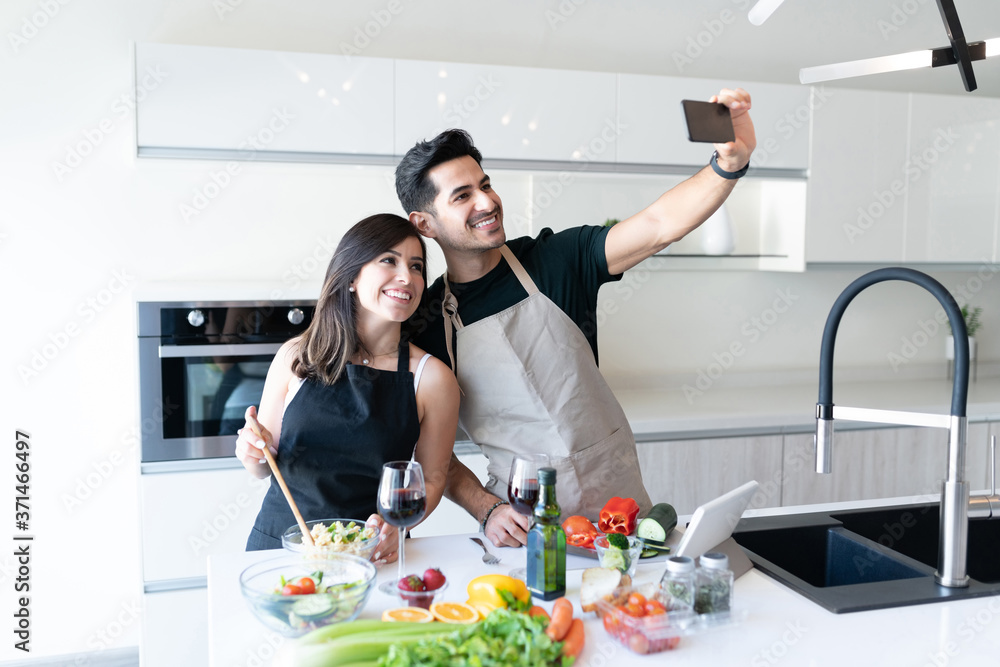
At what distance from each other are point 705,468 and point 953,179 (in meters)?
1.71

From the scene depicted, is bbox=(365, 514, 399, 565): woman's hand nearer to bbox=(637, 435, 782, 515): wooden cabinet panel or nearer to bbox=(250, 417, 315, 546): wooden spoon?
bbox=(250, 417, 315, 546): wooden spoon

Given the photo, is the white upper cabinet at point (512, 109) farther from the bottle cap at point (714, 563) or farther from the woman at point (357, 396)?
the bottle cap at point (714, 563)

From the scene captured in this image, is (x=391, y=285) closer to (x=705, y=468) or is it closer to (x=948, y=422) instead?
(x=948, y=422)

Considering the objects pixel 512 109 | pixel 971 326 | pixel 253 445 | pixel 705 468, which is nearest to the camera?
pixel 253 445

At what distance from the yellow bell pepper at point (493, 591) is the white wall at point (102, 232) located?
187 cm

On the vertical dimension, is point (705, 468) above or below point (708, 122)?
below

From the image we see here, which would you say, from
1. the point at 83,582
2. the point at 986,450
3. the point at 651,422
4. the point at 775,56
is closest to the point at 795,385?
the point at 986,450

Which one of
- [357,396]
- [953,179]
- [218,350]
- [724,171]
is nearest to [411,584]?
[357,396]

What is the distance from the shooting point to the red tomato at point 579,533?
1.58 metres

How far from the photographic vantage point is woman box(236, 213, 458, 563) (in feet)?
6.09

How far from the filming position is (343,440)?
186cm

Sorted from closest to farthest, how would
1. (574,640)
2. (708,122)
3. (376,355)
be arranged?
(574,640), (708,122), (376,355)

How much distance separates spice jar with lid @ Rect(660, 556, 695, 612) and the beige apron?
71 cm

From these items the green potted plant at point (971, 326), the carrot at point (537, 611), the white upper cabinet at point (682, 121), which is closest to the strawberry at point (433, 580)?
the carrot at point (537, 611)
